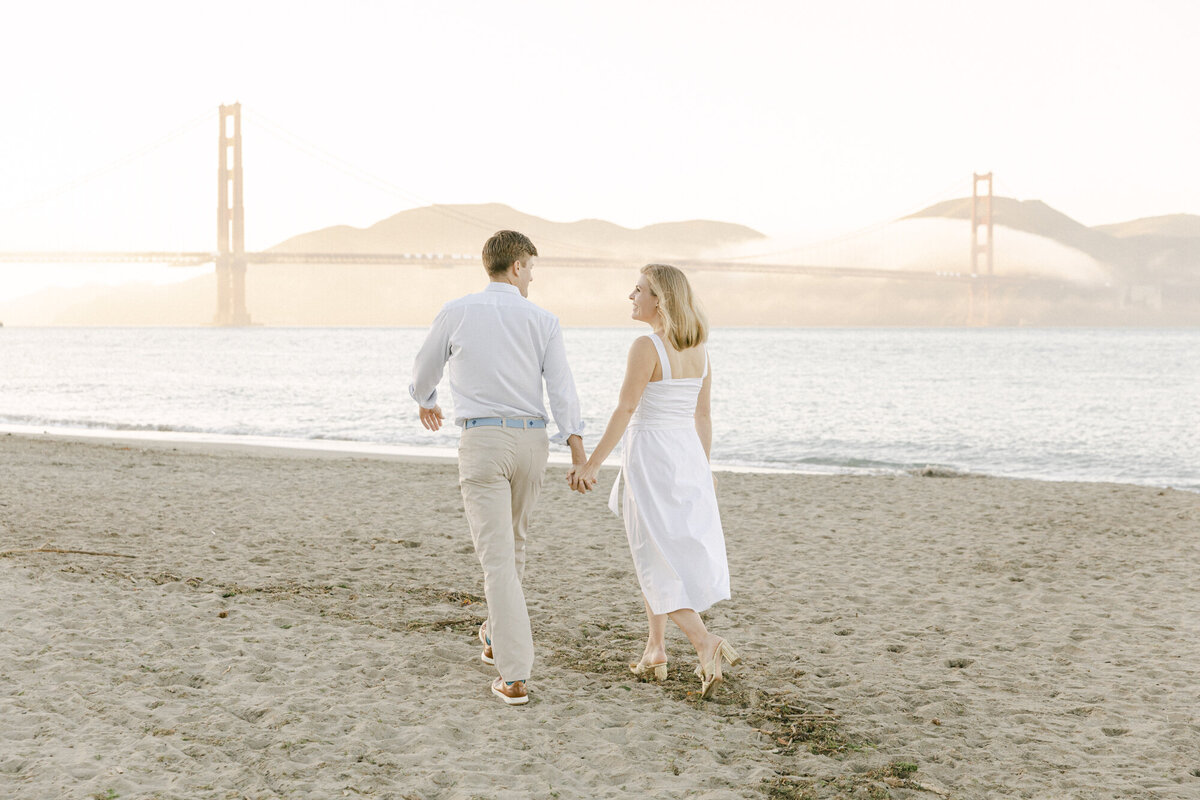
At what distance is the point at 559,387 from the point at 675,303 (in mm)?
415

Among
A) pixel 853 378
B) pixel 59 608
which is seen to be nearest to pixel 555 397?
pixel 59 608

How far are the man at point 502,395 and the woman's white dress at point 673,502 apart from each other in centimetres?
26

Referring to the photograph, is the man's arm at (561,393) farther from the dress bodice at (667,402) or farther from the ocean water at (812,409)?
the ocean water at (812,409)

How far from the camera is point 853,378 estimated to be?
34062 millimetres

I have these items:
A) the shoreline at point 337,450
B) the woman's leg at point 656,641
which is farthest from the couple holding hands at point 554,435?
the shoreline at point 337,450

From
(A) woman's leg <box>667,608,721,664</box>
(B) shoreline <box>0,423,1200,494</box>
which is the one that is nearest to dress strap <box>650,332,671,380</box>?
(A) woman's leg <box>667,608,721,664</box>

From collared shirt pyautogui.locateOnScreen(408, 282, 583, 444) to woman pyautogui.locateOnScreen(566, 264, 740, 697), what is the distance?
23cm

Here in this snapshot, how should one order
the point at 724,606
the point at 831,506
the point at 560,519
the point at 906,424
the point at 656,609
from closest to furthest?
1. the point at 656,609
2. the point at 724,606
3. the point at 560,519
4. the point at 831,506
5. the point at 906,424

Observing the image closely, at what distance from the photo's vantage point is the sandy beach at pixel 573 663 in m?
2.48

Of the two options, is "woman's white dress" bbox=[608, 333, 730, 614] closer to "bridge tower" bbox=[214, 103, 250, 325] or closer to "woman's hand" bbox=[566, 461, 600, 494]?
"woman's hand" bbox=[566, 461, 600, 494]

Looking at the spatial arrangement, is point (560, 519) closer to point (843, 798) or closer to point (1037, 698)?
point (1037, 698)

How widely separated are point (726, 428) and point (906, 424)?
388 centimetres

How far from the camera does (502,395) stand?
273cm

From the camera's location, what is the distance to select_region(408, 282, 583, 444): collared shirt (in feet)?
8.93
